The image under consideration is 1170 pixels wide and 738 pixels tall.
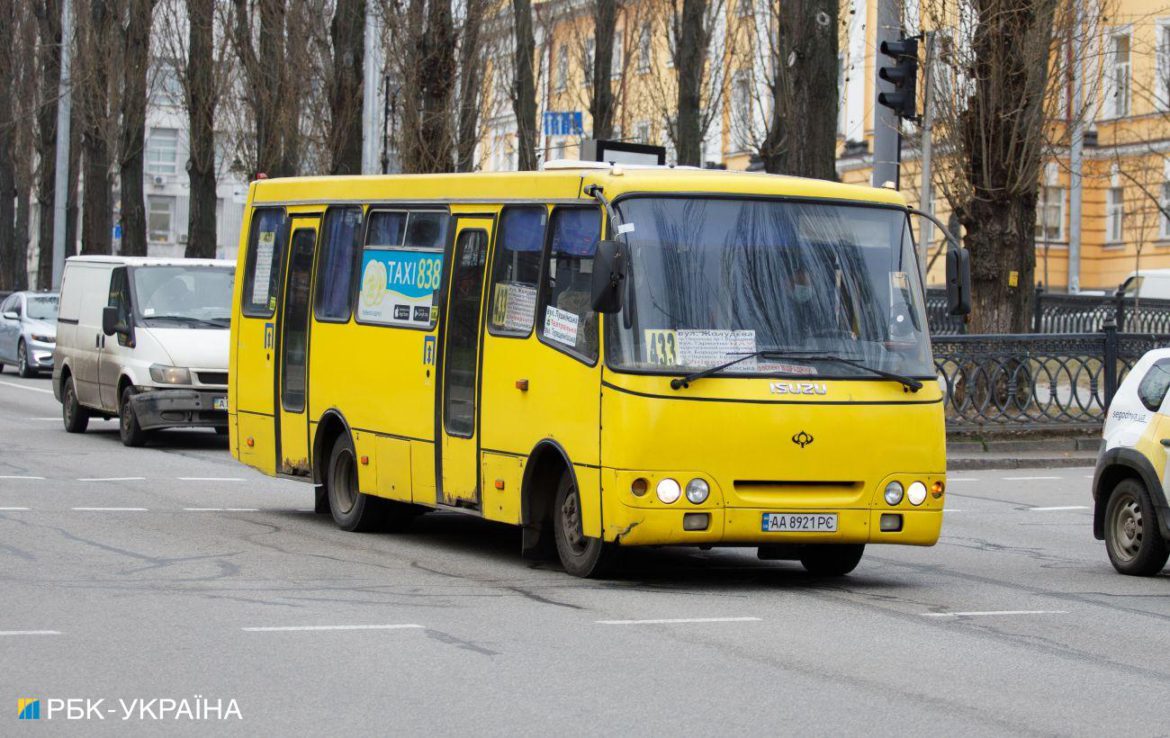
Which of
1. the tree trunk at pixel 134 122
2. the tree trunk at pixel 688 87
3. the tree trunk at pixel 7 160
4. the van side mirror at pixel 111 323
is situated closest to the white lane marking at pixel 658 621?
the van side mirror at pixel 111 323

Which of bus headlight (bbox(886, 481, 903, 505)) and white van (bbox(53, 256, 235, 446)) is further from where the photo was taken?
white van (bbox(53, 256, 235, 446))

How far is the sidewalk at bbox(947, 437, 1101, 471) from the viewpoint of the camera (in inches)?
915

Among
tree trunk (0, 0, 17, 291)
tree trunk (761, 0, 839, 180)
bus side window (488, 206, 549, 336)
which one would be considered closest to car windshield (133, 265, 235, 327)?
tree trunk (761, 0, 839, 180)

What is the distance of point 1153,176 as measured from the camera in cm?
5159

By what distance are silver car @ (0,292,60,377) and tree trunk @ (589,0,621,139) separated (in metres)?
11.6

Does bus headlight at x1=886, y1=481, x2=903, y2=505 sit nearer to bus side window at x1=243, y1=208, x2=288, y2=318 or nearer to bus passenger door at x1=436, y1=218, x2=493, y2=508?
bus passenger door at x1=436, y1=218, x2=493, y2=508

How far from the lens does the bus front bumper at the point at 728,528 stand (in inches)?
449

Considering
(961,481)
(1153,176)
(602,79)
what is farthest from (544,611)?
→ (1153,176)

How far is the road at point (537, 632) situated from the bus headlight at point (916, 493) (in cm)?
55

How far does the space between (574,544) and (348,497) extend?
3.36m

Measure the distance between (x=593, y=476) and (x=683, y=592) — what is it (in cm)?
85

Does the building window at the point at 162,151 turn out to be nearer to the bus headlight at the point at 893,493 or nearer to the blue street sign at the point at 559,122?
the blue street sign at the point at 559,122

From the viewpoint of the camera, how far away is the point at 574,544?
1226 centimetres

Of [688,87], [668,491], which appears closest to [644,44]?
[688,87]
